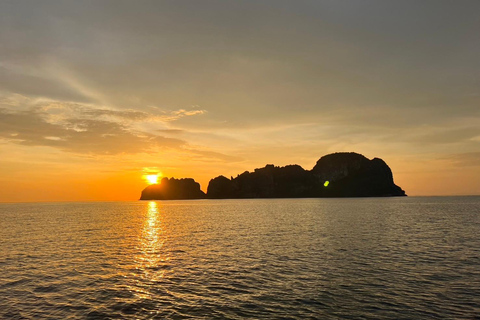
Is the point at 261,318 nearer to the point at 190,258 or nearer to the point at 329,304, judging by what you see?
the point at 329,304

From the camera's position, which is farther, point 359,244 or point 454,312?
point 359,244

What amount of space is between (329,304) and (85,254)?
138 ft

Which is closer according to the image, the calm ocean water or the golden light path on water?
the calm ocean water

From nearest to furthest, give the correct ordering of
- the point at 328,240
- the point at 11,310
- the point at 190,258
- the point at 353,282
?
the point at 11,310 < the point at 353,282 < the point at 190,258 < the point at 328,240

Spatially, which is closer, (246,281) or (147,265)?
(246,281)

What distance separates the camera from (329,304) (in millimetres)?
26656

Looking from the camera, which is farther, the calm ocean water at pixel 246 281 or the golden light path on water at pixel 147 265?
the golden light path on water at pixel 147 265

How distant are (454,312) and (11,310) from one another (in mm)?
36454

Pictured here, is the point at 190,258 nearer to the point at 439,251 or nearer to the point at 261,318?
the point at 261,318

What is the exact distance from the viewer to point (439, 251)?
163 ft

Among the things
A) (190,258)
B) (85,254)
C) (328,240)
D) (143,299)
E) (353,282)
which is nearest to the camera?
(143,299)

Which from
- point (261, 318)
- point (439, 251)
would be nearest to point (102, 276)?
point (261, 318)

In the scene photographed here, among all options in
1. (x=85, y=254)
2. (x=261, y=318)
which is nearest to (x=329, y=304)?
(x=261, y=318)

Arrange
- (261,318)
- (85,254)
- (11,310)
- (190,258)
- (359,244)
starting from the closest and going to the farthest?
(261,318) < (11,310) < (190,258) < (85,254) < (359,244)
